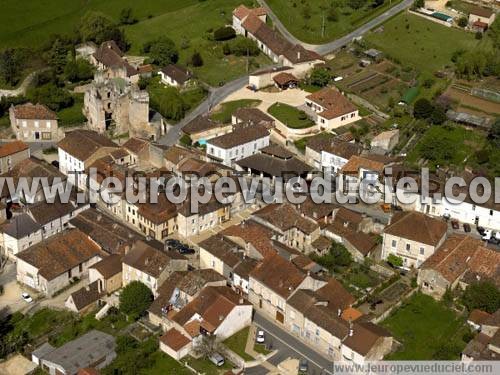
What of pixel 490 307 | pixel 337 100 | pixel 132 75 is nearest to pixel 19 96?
pixel 132 75

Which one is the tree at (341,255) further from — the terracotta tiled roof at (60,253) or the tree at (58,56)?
the tree at (58,56)

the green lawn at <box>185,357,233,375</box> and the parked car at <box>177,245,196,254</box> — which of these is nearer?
the green lawn at <box>185,357,233,375</box>

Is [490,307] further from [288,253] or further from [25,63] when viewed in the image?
[25,63]

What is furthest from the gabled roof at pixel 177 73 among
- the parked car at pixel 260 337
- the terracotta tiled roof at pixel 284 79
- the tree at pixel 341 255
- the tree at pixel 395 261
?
the parked car at pixel 260 337

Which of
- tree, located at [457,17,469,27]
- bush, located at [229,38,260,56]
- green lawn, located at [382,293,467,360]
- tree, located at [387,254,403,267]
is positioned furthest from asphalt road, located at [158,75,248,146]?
green lawn, located at [382,293,467,360]

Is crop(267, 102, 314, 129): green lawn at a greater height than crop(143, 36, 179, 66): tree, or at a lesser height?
lesser

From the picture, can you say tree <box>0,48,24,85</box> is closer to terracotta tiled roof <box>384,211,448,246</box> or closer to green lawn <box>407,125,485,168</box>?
green lawn <box>407,125,485,168</box>

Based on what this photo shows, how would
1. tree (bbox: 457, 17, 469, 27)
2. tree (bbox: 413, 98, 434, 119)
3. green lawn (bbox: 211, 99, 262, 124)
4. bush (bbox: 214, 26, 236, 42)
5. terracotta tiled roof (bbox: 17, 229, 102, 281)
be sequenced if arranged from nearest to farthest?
terracotta tiled roof (bbox: 17, 229, 102, 281)
tree (bbox: 413, 98, 434, 119)
green lawn (bbox: 211, 99, 262, 124)
bush (bbox: 214, 26, 236, 42)
tree (bbox: 457, 17, 469, 27)
